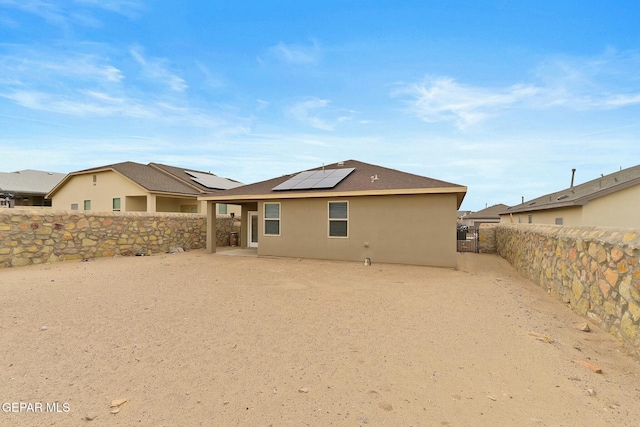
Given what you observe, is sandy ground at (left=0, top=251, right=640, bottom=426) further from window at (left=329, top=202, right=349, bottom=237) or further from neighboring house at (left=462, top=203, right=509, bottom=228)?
neighboring house at (left=462, top=203, right=509, bottom=228)

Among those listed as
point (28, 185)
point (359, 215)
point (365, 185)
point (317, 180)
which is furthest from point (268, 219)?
point (28, 185)

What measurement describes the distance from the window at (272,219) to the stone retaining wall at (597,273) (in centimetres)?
900

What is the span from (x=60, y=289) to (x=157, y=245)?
728 centimetres

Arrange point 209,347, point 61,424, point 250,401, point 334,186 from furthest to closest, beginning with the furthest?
point 334,186 → point 209,347 → point 250,401 → point 61,424

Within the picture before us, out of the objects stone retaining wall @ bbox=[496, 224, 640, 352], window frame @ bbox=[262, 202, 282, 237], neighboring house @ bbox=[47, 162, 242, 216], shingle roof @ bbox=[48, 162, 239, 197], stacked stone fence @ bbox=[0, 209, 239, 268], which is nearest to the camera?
stone retaining wall @ bbox=[496, 224, 640, 352]

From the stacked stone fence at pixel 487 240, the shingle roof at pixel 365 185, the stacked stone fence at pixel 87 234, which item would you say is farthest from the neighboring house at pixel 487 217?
the stacked stone fence at pixel 87 234

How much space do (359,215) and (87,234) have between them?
34.5ft

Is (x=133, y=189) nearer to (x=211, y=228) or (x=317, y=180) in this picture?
(x=211, y=228)

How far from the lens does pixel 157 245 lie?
1349 cm

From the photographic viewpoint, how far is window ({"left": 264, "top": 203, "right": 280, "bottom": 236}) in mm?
12344

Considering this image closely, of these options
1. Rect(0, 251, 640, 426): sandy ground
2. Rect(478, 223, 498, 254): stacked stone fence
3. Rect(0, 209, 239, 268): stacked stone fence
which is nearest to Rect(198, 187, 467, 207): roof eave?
Rect(0, 209, 239, 268): stacked stone fence

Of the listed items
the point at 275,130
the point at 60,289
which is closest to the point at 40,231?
the point at 60,289

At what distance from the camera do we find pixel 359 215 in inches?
428

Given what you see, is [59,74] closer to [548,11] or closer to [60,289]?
[60,289]
